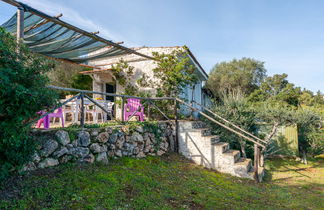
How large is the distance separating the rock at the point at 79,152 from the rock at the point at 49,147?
32 centimetres

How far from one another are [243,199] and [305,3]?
8515mm

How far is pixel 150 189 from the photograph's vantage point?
10.9 ft

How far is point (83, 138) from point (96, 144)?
320 mm

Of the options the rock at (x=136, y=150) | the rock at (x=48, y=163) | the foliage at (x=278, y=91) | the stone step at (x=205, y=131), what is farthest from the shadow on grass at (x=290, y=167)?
the foliage at (x=278, y=91)

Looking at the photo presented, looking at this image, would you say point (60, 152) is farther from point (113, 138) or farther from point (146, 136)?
point (146, 136)

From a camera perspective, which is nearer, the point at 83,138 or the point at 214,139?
the point at 83,138

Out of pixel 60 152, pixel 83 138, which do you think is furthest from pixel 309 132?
pixel 60 152

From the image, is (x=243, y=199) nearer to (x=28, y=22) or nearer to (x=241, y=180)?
(x=241, y=180)

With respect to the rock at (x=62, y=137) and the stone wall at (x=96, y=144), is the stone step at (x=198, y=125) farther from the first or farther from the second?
the rock at (x=62, y=137)

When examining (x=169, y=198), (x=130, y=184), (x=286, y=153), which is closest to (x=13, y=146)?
(x=130, y=184)

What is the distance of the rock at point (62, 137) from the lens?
3369 millimetres

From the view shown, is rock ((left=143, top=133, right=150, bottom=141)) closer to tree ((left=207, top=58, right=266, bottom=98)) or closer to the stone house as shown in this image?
the stone house

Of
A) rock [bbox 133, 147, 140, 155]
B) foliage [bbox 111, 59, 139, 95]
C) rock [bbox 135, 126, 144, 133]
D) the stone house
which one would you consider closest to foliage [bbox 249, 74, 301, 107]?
the stone house

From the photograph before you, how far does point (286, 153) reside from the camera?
27.8 ft
